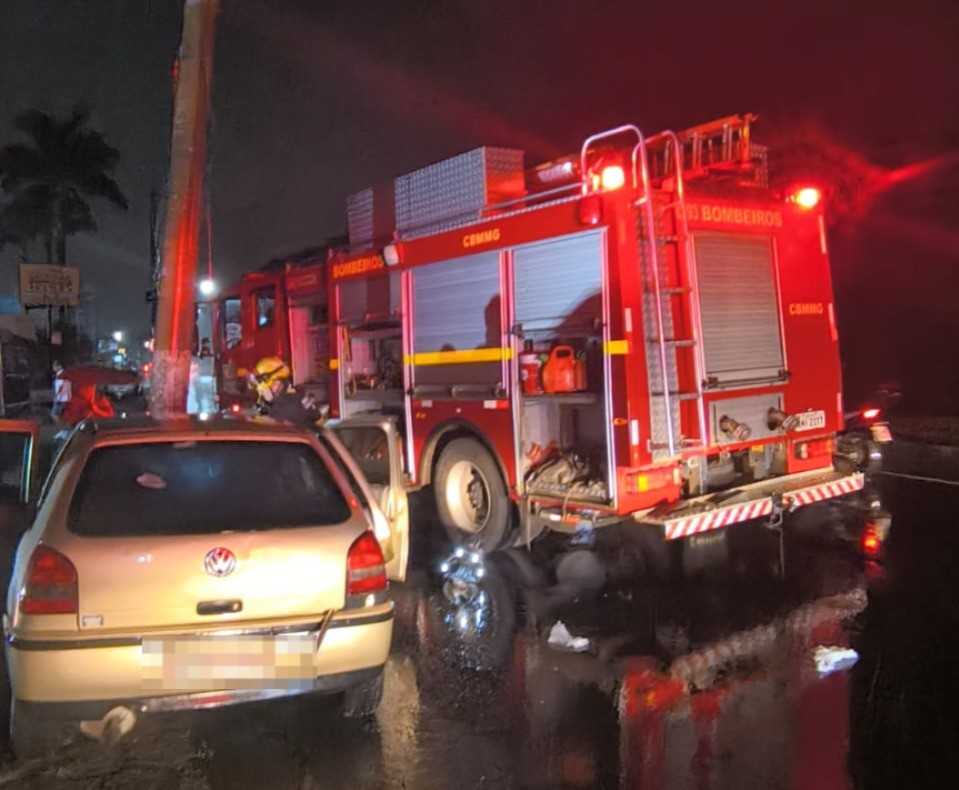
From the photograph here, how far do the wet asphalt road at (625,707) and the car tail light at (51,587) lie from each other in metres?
0.81

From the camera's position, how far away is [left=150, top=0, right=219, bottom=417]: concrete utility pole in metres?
11.7

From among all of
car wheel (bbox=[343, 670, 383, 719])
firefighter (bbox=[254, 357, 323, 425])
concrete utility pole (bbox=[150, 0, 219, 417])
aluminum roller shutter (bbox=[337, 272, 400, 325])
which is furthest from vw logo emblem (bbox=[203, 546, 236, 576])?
concrete utility pole (bbox=[150, 0, 219, 417])

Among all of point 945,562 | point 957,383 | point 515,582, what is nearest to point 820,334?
point 945,562

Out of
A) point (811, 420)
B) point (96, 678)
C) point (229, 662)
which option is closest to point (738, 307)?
point (811, 420)

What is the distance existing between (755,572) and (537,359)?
2396 millimetres

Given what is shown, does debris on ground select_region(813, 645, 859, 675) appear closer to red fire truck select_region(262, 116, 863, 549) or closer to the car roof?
red fire truck select_region(262, 116, 863, 549)

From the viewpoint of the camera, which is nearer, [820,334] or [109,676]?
[109,676]

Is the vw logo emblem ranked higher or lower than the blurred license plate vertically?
higher

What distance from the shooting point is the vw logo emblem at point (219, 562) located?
400cm

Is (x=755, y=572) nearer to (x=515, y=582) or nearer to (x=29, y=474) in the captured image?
(x=515, y=582)

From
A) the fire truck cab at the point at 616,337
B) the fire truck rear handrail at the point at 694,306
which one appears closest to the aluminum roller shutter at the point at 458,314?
the fire truck cab at the point at 616,337

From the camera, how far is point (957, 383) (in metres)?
17.0

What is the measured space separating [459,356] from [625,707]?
12.8ft

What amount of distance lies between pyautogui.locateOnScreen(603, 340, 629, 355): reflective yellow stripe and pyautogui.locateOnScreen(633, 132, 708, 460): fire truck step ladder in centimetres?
25
